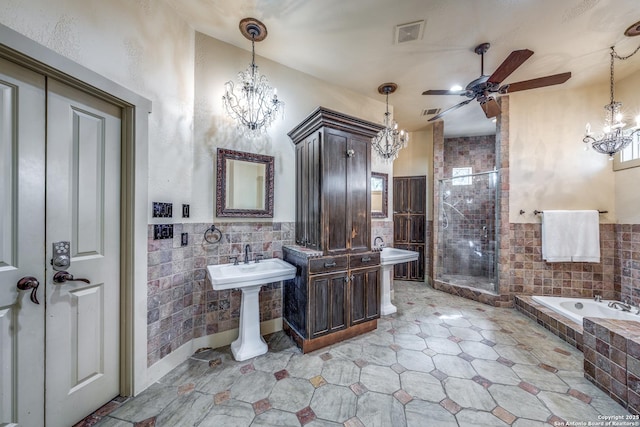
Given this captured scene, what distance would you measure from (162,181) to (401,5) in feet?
8.17

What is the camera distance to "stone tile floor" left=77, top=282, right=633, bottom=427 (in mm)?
1518

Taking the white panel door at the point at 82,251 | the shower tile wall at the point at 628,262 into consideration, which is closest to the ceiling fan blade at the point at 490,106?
the shower tile wall at the point at 628,262

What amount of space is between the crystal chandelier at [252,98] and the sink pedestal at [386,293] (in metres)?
2.43

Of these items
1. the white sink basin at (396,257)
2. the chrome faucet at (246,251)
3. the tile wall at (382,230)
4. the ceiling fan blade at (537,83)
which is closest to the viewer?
the ceiling fan blade at (537,83)

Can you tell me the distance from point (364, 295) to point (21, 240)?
2634 mm

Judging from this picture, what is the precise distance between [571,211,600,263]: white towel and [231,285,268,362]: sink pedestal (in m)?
4.24

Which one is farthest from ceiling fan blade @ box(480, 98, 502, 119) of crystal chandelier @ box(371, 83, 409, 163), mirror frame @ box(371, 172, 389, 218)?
mirror frame @ box(371, 172, 389, 218)

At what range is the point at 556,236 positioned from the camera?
127 inches

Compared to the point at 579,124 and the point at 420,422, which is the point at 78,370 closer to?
the point at 420,422

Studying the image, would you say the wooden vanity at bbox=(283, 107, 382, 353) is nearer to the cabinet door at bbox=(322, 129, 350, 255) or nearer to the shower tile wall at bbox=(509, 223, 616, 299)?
the cabinet door at bbox=(322, 129, 350, 255)

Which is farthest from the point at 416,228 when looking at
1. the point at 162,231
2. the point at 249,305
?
the point at 162,231

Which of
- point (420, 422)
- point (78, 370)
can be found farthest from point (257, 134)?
point (420, 422)

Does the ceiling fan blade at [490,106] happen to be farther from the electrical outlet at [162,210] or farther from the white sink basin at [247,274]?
the electrical outlet at [162,210]

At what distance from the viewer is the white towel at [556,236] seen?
10.5ft
